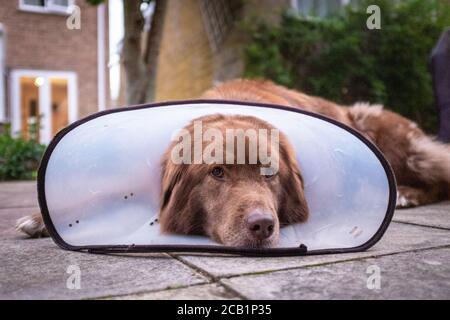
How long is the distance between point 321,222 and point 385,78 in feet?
19.6

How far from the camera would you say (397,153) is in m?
3.28

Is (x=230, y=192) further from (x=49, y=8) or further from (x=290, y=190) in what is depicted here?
(x=49, y=8)

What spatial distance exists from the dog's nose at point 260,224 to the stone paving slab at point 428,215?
1.02m

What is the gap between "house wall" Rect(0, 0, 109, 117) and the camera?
995 cm

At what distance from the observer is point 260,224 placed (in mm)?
1483

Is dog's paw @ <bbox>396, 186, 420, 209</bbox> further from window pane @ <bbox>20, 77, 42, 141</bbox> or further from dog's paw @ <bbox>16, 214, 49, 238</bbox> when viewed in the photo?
window pane @ <bbox>20, 77, 42, 141</bbox>

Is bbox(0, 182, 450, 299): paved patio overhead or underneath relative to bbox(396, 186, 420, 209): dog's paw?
overhead

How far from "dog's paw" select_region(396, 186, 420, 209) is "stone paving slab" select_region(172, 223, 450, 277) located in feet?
3.95

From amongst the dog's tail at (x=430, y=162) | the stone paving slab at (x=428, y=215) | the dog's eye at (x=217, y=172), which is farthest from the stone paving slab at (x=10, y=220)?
the dog's tail at (x=430, y=162)

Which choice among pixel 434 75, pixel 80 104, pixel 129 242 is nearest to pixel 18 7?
pixel 80 104

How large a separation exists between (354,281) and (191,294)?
1.39 feet

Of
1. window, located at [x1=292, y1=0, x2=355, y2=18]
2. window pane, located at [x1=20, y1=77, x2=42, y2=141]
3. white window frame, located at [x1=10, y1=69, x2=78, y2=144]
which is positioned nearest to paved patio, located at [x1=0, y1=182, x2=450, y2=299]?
window, located at [x1=292, y1=0, x2=355, y2=18]

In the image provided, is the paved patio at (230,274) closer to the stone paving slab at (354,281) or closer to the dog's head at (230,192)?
the stone paving slab at (354,281)
